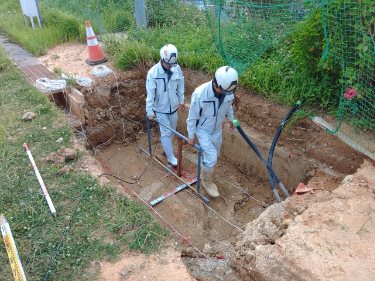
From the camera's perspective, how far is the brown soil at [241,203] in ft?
9.56

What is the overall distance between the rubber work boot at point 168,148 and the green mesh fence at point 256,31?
1.69 metres

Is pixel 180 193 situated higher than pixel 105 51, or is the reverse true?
pixel 105 51

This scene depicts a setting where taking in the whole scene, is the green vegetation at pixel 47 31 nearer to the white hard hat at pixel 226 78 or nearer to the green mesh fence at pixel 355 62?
the white hard hat at pixel 226 78

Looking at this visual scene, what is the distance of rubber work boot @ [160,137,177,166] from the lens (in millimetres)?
5348

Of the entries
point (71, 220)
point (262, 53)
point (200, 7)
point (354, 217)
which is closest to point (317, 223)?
point (354, 217)

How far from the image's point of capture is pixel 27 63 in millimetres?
6938

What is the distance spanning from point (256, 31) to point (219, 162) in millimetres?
2651

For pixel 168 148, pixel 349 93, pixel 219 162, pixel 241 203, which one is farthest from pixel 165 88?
pixel 349 93

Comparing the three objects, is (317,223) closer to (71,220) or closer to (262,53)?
(71,220)

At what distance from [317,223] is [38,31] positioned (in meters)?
8.29

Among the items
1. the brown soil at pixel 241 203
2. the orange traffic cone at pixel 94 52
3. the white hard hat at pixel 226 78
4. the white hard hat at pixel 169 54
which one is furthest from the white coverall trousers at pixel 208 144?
the orange traffic cone at pixel 94 52

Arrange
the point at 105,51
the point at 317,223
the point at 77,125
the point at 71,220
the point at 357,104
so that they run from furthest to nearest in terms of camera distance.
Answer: the point at 105,51 → the point at 77,125 → the point at 357,104 → the point at 71,220 → the point at 317,223

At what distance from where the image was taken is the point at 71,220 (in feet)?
11.3

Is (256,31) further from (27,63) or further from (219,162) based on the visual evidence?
(27,63)
